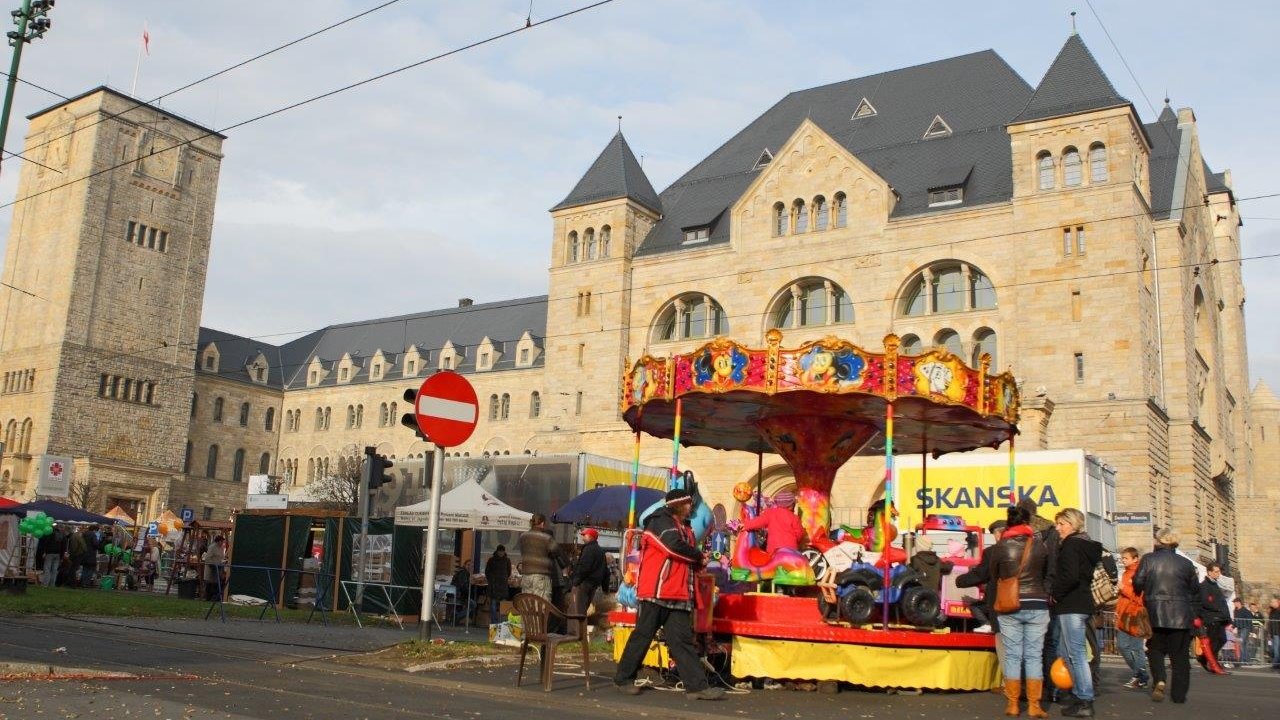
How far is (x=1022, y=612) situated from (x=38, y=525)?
23.8 m

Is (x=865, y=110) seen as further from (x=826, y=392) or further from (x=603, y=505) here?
(x=826, y=392)

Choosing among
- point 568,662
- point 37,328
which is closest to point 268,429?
point 37,328

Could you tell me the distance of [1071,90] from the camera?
35.9 meters

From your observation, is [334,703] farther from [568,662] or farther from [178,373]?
[178,373]

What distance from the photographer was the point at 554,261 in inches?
1821

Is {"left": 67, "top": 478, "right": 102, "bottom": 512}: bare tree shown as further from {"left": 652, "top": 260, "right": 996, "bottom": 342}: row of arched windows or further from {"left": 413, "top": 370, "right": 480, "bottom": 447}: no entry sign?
{"left": 413, "top": 370, "right": 480, "bottom": 447}: no entry sign

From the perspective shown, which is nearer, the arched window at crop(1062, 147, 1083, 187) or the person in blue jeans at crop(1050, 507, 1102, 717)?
the person in blue jeans at crop(1050, 507, 1102, 717)

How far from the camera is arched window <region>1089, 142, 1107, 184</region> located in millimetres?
34688

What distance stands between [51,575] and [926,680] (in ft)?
76.6

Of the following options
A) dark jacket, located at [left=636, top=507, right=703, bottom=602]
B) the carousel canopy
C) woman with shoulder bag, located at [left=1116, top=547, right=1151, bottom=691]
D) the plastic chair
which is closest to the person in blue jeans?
dark jacket, located at [left=636, top=507, right=703, bottom=602]

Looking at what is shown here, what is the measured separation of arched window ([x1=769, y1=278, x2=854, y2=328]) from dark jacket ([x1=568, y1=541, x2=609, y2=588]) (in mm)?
25497

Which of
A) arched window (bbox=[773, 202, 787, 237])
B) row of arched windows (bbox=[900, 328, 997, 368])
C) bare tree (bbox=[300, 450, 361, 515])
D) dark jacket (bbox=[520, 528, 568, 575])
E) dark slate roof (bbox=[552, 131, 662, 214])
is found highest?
dark slate roof (bbox=[552, 131, 662, 214])

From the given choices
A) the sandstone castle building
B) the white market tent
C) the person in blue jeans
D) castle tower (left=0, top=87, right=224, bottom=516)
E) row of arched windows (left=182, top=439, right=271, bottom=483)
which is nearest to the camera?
the person in blue jeans

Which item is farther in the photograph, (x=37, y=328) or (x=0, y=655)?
(x=37, y=328)
